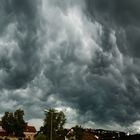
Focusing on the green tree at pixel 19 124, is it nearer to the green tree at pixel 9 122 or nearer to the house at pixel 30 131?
the green tree at pixel 9 122

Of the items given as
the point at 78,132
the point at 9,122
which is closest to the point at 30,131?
the point at 9,122

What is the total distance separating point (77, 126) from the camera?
420ft

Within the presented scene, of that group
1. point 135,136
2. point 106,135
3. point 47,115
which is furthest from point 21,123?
point 135,136

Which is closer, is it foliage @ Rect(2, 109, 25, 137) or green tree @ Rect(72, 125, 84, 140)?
green tree @ Rect(72, 125, 84, 140)

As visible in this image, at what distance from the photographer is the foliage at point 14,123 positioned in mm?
144750

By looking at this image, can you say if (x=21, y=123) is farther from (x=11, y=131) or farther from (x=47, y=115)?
(x=47, y=115)

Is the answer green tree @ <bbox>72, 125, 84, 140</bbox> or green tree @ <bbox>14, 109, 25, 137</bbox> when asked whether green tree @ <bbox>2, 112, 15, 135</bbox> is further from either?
green tree @ <bbox>72, 125, 84, 140</bbox>

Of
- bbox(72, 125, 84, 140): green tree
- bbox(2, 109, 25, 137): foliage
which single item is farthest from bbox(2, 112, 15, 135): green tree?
bbox(72, 125, 84, 140): green tree

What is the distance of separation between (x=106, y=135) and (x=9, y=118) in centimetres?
5879

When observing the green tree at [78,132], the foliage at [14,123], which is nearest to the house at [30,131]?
the foliage at [14,123]

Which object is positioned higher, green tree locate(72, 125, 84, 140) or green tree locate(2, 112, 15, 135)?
green tree locate(2, 112, 15, 135)

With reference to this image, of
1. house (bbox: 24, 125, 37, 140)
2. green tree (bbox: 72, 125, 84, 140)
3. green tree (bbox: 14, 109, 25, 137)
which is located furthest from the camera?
house (bbox: 24, 125, 37, 140)

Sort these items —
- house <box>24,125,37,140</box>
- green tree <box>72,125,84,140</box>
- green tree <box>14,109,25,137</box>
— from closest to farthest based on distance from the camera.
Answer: green tree <box>72,125,84,140</box>, green tree <box>14,109,25,137</box>, house <box>24,125,37,140</box>

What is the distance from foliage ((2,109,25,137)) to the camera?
14475 cm
